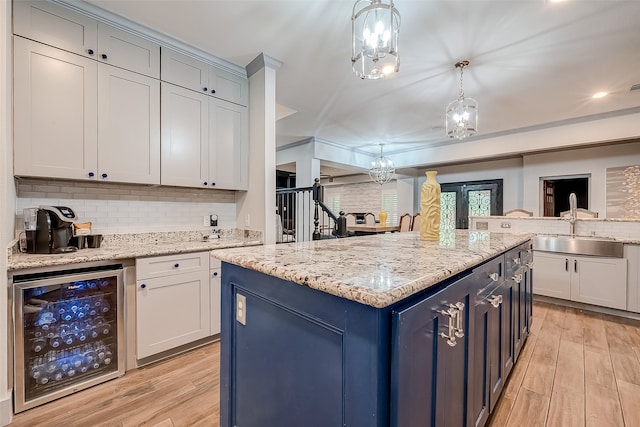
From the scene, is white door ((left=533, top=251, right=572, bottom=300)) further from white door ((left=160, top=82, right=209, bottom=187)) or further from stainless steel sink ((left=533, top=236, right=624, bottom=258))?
white door ((left=160, top=82, right=209, bottom=187))

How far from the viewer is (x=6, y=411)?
152cm

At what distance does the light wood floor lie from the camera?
1.58 metres

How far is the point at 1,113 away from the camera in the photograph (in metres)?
1.52

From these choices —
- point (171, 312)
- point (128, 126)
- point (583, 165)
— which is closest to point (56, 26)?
point (128, 126)

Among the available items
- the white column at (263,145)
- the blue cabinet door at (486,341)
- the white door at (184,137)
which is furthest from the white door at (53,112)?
the blue cabinet door at (486,341)

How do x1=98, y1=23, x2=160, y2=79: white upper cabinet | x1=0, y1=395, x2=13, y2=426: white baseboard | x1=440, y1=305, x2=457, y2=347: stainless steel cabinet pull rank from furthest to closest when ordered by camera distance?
x1=98, y1=23, x2=160, y2=79: white upper cabinet → x1=0, y1=395, x2=13, y2=426: white baseboard → x1=440, y1=305, x2=457, y2=347: stainless steel cabinet pull

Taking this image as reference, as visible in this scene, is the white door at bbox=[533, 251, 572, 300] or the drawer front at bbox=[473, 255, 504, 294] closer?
the drawer front at bbox=[473, 255, 504, 294]

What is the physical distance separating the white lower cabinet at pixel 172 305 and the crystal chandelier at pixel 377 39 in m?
1.94

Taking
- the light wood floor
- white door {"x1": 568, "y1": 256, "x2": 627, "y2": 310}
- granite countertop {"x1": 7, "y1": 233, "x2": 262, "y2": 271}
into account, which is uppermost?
granite countertop {"x1": 7, "y1": 233, "x2": 262, "y2": 271}

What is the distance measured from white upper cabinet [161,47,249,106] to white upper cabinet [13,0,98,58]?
0.50 meters

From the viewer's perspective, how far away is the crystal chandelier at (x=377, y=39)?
1.65 metres

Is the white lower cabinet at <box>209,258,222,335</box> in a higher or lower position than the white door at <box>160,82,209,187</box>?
lower

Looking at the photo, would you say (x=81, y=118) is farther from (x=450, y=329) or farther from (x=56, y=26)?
(x=450, y=329)

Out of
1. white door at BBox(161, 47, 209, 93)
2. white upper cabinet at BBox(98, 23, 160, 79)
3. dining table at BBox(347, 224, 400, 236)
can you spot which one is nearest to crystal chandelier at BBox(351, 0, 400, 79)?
white door at BBox(161, 47, 209, 93)
